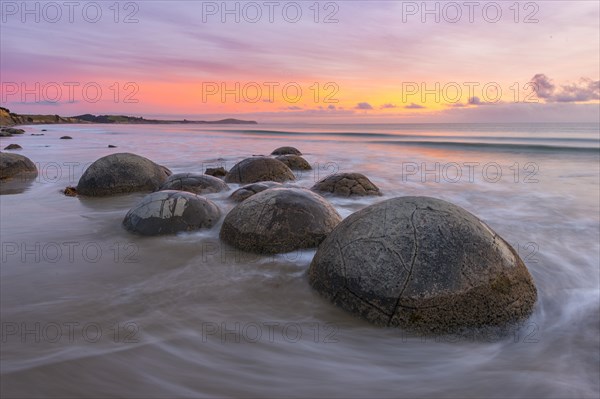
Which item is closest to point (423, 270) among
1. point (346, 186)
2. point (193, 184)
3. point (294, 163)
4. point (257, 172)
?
point (346, 186)

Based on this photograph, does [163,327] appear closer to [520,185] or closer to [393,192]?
[393,192]

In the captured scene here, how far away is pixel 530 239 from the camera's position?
6.00 meters

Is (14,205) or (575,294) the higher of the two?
(14,205)

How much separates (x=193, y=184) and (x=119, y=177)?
1.51m

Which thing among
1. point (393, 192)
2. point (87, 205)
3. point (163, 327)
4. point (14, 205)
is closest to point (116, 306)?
point (163, 327)

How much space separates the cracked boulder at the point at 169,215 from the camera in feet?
16.9

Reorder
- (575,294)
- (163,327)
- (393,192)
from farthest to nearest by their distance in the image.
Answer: (393,192), (575,294), (163,327)

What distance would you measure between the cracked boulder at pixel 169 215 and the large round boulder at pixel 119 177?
2762 mm

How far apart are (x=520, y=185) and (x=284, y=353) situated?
9.67m

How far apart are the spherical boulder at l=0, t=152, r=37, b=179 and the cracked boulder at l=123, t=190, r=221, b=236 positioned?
6.61m

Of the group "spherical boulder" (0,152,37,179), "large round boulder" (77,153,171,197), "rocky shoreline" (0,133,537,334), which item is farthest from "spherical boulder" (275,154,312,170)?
"rocky shoreline" (0,133,537,334)

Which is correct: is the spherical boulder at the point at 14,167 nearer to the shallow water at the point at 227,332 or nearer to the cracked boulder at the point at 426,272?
the shallow water at the point at 227,332

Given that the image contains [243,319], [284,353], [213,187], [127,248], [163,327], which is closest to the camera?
[284,353]

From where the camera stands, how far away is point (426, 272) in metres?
3.04
